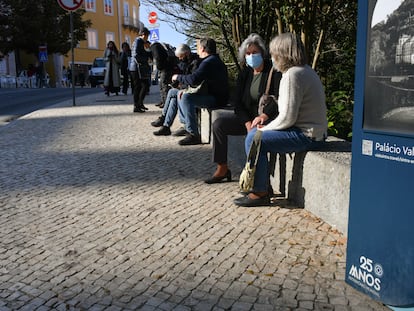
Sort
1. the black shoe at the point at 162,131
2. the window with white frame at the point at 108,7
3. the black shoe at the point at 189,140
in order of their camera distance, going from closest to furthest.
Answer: the black shoe at the point at 189,140 → the black shoe at the point at 162,131 → the window with white frame at the point at 108,7

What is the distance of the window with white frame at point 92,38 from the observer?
5344 centimetres

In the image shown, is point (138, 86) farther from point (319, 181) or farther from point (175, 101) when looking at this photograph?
point (319, 181)

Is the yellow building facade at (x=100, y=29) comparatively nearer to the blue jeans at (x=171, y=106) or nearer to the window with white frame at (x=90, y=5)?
the window with white frame at (x=90, y=5)

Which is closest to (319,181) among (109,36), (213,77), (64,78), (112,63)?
(213,77)

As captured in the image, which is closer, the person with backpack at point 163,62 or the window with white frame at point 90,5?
the person with backpack at point 163,62

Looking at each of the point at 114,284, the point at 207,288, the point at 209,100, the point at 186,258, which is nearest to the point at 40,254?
the point at 114,284

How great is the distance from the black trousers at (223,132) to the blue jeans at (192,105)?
65.2 inches

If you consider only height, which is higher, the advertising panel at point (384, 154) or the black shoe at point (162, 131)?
the advertising panel at point (384, 154)

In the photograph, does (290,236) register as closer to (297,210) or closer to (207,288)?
(297,210)

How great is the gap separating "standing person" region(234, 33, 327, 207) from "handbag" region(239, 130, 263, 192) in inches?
1.4

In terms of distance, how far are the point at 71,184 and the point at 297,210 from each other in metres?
2.38

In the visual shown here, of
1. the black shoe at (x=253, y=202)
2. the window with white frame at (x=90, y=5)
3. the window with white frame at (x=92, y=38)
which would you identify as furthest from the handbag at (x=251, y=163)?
the window with white frame at (x=92, y=38)

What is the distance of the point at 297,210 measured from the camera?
13.6ft

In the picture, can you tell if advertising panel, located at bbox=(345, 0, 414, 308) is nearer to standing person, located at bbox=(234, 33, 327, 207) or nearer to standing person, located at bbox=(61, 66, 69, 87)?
standing person, located at bbox=(234, 33, 327, 207)
